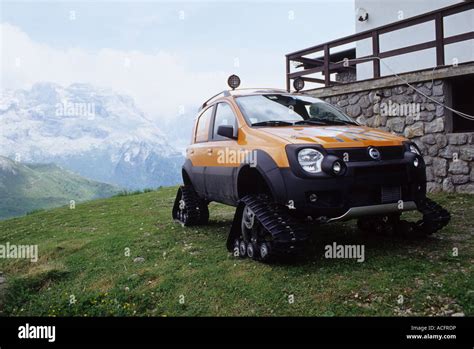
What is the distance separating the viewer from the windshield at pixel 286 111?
6211 millimetres

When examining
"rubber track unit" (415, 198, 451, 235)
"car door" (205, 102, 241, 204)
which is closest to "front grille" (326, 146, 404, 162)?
"rubber track unit" (415, 198, 451, 235)

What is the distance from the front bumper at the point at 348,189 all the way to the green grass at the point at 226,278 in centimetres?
66

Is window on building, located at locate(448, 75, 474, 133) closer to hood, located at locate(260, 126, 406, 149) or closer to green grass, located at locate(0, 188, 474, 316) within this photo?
green grass, located at locate(0, 188, 474, 316)

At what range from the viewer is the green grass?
14.3 feet

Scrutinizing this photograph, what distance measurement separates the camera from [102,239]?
801cm

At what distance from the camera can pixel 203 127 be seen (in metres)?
7.76

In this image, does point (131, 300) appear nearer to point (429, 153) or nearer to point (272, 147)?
point (272, 147)

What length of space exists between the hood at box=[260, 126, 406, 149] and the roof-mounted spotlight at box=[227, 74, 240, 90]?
2.10m

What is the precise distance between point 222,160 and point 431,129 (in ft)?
18.0

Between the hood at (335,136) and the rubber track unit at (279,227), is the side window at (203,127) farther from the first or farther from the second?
the rubber track unit at (279,227)

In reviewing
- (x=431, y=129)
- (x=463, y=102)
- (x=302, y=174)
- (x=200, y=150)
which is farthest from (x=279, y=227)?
(x=463, y=102)

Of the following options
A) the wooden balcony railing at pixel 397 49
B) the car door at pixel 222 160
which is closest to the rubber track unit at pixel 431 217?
the car door at pixel 222 160
